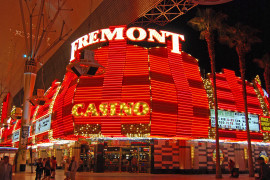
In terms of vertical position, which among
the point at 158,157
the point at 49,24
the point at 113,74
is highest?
the point at 49,24

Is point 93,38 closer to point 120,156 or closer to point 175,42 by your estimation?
point 175,42

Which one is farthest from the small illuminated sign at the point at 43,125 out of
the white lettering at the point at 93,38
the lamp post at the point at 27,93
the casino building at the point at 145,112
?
the white lettering at the point at 93,38

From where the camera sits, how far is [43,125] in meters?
35.4

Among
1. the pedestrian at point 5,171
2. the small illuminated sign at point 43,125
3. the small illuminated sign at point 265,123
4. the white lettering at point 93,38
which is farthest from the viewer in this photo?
the small illuminated sign at point 265,123

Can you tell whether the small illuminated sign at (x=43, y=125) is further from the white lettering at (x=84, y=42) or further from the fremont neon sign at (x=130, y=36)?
the fremont neon sign at (x=130, y=36)

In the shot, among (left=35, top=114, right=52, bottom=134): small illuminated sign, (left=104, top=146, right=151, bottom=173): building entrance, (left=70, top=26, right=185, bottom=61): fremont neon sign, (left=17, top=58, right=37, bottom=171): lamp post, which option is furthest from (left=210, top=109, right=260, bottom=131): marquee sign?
(left=17, top=58, right=37, bottom=171): lamp post

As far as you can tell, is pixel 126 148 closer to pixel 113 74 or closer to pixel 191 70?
pixel 113 74

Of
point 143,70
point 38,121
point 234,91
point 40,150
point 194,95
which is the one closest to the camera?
point 143,70

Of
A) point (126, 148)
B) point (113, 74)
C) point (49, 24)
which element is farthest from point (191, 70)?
point (49, 24)

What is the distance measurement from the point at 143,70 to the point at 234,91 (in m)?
13.2

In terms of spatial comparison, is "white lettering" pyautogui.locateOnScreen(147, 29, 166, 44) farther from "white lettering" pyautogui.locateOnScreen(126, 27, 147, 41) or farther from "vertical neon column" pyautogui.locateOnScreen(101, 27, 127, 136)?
"vertical neon column" pyautogui.locateOnScreen(101, 27, 127, 136)

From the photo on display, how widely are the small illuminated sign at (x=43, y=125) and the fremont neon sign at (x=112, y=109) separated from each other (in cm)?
810

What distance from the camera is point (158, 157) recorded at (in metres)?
27.5

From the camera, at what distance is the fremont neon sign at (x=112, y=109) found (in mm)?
24833
